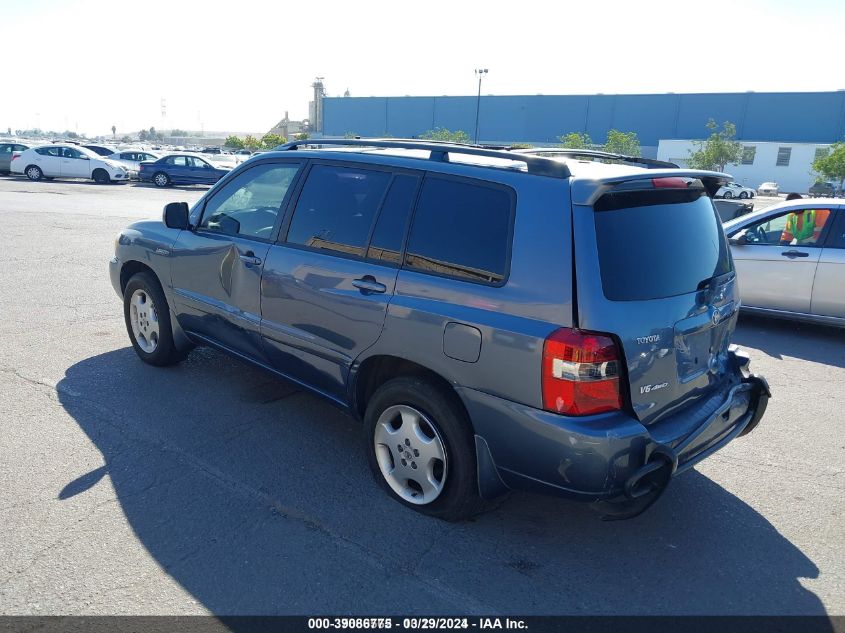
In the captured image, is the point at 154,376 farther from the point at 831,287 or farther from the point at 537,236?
the point at 831,287

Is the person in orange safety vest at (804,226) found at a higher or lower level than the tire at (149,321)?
higher

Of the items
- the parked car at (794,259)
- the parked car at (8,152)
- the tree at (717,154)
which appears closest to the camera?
the parked car at (794,259)

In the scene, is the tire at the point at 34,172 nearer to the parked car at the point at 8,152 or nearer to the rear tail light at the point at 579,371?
the parked car at the point at 8,152

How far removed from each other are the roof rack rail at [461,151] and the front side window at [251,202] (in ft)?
0.84

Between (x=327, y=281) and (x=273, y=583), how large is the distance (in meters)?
1.63

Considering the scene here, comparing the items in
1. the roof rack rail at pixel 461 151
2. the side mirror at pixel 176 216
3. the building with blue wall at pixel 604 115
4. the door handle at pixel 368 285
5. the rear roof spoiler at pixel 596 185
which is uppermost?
the building with blue wall at pixel 604 115

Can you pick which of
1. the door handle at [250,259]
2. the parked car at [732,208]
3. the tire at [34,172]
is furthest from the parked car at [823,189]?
the door handle at [250,259]

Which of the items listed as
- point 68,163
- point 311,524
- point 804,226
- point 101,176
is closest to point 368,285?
point 311,524

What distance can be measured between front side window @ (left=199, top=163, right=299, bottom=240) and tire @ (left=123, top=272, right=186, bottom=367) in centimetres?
83

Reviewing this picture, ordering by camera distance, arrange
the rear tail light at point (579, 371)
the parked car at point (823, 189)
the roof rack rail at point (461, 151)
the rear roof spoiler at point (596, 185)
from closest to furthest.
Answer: the rear tail light at point (579, 371), the rear roof spoiler at point (596, 185), the roof rack rail at point (461, 151), the parked car at point (823, 189)

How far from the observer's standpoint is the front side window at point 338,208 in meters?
3.68

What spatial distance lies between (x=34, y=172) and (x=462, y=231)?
30043 millimetres

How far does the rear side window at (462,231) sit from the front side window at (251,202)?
1261 mm

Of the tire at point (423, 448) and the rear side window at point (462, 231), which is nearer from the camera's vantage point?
the rear side window at point (462, 231)
